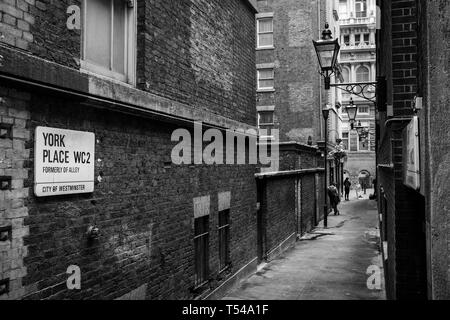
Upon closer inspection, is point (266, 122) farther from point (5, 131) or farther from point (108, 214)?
point (5, 131)

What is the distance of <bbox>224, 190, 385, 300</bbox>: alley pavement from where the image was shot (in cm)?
978

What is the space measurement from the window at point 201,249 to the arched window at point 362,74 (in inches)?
2050

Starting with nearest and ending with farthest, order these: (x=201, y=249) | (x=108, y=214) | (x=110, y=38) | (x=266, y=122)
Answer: (x=108, y=214) → (x=110, y=38) → (x=201, y=249) → (x=266, y=122)

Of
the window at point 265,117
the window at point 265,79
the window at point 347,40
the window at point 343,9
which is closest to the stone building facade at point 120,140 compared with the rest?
the window at point 265,117

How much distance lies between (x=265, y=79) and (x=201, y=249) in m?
20.5

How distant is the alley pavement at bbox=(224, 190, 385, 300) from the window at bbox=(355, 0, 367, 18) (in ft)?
146

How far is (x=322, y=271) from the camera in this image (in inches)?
473

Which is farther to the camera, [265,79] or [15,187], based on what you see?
[265,79]

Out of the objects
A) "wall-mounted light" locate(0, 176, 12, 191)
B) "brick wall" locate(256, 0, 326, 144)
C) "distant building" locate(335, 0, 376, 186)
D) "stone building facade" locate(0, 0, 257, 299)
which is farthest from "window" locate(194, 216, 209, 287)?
"distant building" locate(335, 0, 376, 186)

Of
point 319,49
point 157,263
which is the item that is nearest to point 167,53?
point 157,263

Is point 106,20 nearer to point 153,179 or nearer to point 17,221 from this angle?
point 153,179

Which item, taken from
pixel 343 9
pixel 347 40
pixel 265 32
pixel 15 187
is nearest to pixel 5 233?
pixel 15 187

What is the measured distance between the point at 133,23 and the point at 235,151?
4.48m

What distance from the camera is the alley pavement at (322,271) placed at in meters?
9.78
